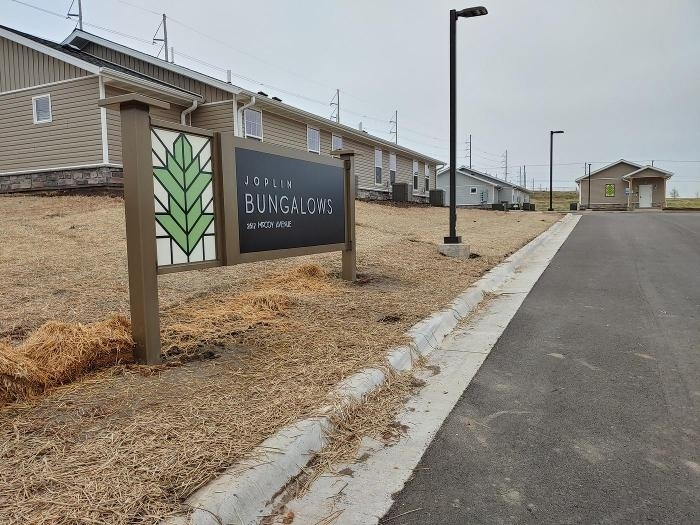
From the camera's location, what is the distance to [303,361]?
13.3ft

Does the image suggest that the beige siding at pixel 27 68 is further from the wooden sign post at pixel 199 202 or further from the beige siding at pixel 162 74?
the wooden sign post at pixel 199 202

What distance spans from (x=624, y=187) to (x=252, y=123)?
1811 inches

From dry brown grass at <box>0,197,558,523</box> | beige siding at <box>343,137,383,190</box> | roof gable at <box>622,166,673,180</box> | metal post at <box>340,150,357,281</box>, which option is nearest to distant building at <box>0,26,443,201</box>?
beige siding at <box>343,137,383,190</box>

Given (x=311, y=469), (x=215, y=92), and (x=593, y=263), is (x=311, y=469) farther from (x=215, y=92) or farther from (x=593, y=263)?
(x=215, y=92)

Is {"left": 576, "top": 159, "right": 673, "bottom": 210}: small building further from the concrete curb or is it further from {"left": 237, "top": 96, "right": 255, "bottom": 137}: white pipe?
the concrete curb

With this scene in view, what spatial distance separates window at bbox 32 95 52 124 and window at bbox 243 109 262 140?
6.31 metres

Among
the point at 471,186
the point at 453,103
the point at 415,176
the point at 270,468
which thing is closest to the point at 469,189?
the point at 471,186

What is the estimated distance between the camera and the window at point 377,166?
96.6 ft

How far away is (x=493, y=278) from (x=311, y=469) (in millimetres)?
6302

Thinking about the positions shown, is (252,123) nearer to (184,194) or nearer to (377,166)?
(377,166)

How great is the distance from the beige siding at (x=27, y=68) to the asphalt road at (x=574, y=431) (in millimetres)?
16660

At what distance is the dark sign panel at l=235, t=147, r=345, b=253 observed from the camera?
4988mm

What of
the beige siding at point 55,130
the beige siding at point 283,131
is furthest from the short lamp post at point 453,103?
the beige siding at point 55,130

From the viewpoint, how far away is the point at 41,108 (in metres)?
17.6
